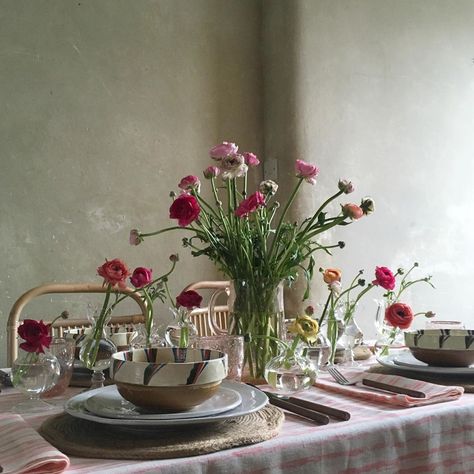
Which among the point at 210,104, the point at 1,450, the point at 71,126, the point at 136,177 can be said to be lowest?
the point at 1,450

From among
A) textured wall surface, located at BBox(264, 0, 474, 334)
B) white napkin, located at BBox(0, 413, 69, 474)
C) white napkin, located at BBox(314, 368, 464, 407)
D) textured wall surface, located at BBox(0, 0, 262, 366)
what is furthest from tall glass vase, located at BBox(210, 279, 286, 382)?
textured wall surface, located at BBox(264, 0, 474, 334)

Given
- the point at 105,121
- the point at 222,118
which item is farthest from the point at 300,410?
the point at 222,118

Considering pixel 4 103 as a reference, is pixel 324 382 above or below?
below

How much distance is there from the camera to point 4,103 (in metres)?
2.49

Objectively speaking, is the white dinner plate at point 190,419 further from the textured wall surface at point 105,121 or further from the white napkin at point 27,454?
the textured wall surface at point 105,121

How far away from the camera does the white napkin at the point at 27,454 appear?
65cm

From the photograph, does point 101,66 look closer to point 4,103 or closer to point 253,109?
point 4,103

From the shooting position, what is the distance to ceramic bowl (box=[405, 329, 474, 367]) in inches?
45.7

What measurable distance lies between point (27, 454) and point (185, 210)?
0.52 meters

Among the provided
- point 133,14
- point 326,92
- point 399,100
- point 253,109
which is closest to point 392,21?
point 399,100

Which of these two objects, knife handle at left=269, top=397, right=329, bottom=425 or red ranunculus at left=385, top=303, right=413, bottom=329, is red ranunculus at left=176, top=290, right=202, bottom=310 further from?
red ranunculus at left=385, top=303, right=413, bottom=329

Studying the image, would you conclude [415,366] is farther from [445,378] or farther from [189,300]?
[189,300]

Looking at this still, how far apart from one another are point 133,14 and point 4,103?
73 centimetres

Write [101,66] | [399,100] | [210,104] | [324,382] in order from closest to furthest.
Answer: [324,382] < [101,66] < [210,104] < [399,100]
